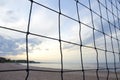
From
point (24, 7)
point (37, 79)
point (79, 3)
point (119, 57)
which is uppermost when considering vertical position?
point (79, 3)

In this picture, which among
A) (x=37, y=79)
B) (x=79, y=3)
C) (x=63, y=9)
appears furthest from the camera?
(x=37, y=79)

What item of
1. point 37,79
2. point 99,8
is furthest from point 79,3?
point 37,79

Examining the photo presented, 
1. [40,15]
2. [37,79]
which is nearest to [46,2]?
[40,15]

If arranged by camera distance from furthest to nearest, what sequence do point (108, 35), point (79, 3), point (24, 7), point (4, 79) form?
point (4, 79)
point (108, 35)
point (79, 3)
point (24, 7)

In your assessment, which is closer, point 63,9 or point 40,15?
point 40,15

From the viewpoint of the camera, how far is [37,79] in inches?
273

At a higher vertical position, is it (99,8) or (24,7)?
(99,8)

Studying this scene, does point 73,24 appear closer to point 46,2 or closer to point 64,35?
point 64,35

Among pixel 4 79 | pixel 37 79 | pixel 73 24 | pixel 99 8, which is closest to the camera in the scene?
pixel 73 24

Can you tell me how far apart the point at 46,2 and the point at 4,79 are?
13.3ft

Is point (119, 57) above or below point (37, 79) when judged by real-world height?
above

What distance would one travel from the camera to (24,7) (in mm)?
1939

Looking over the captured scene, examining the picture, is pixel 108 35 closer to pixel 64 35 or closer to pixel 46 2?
pixel 64 35

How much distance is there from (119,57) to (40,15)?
7.72ft
